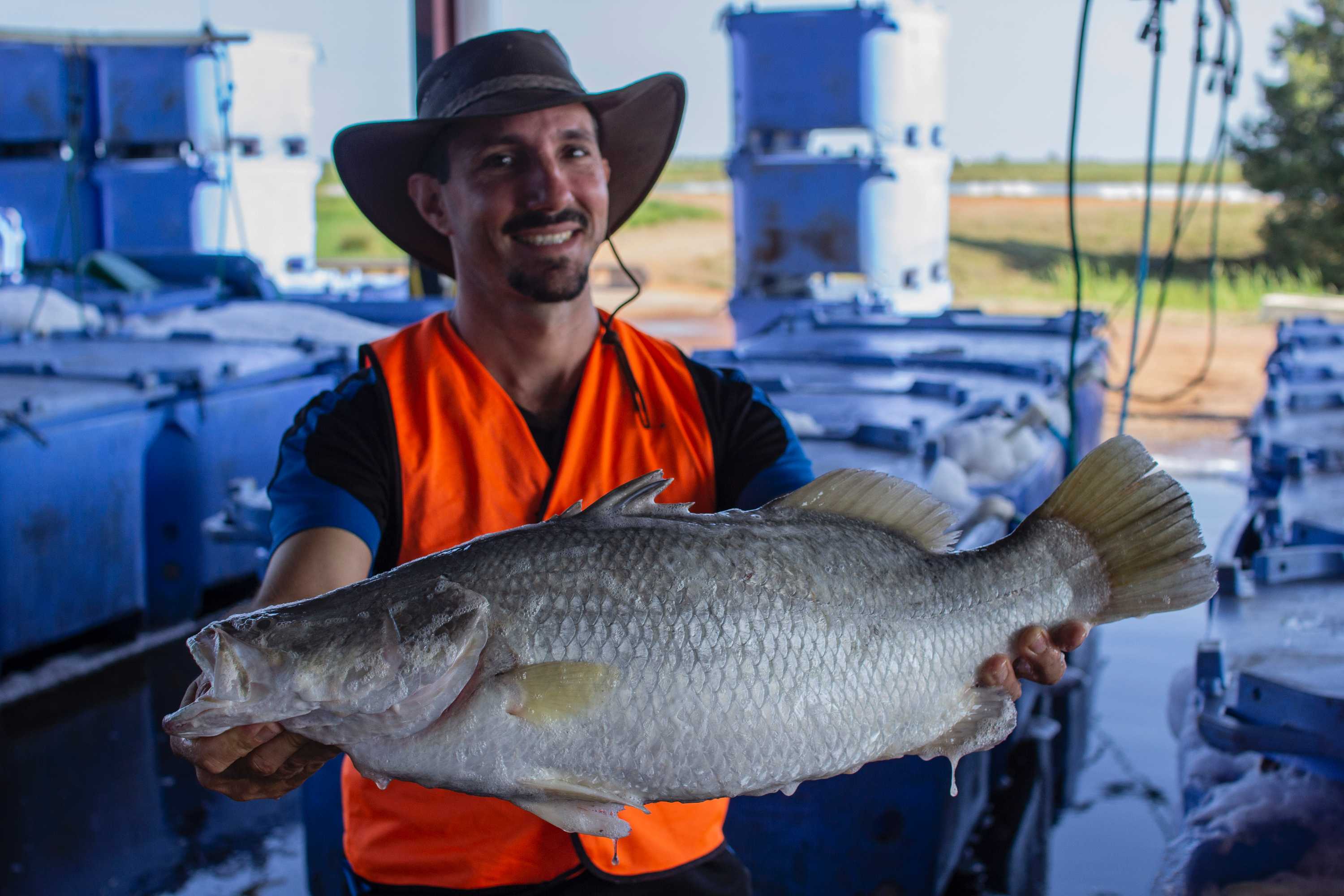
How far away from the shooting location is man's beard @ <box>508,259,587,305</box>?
218 cm

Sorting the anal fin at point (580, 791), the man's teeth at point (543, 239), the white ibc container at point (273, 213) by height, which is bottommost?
the anal fin at point (580, 791)

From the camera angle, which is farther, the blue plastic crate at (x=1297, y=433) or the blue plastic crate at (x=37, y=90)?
the blue plastic crate at (x=37, y=90)

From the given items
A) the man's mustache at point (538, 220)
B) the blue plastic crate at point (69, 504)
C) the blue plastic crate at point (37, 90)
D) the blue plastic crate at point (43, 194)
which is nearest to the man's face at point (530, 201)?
the man's mustache at point (538, 220)

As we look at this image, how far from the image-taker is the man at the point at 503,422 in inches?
78.0

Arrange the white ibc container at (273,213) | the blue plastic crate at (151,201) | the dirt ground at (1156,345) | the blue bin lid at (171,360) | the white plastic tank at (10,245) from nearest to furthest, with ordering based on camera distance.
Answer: the blue bin lid at (171,360), the white plastic tank at (10,245), the dirt ground at (1156,345), the blue plastic crate at (151,201), the white ibc container at (273,213)

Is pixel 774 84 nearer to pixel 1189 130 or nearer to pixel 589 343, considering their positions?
pixel 1189 130

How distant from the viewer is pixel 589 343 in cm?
229

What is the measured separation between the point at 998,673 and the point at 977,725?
0.25 ft

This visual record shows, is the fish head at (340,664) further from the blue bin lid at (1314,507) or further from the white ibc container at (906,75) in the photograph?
the white ibc container at (906,75)

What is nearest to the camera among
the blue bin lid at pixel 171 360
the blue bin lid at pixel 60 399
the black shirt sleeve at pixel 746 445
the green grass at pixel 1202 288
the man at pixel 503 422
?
the man at pixel 503 422

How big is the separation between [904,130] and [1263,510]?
545 centimetres

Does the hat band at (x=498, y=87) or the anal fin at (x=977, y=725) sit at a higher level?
the hat band at (x=498, y=87)

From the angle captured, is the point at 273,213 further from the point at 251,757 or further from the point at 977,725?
the point at 977,725

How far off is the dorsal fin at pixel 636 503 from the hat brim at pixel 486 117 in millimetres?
838
